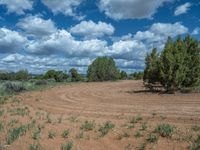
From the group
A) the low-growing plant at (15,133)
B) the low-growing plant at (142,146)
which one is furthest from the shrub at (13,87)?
the low-growing plant at (142,146)

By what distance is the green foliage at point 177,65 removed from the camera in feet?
79.4

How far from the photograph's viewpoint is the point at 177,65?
24297mm

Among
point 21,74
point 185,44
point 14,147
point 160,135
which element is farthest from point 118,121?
point 21,74

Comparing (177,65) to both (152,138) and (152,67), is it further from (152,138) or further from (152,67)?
(152,138)

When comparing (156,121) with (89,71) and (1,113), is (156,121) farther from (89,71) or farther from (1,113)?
(89,71)

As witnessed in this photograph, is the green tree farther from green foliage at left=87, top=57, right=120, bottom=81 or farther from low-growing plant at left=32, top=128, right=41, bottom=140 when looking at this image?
green foliage at left=87, top=57, right=120, bottom=81

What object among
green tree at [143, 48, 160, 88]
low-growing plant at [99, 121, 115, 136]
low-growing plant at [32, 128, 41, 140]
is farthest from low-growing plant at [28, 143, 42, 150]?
green tree at [143, 48, 160, 88]

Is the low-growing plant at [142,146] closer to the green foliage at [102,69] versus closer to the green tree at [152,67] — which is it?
the green tree at [152,67]

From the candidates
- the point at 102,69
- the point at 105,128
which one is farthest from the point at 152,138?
the point at 102,69

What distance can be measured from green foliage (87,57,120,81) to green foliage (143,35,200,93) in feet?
140

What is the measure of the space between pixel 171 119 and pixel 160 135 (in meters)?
3.05

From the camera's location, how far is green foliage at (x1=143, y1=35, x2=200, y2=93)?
24.2m

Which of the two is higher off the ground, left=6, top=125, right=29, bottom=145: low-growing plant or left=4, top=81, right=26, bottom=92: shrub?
left=4, top=81, right=26, bottom=92: shrub

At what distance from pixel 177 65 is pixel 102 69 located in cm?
4521
